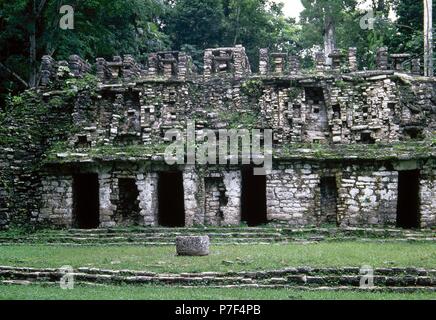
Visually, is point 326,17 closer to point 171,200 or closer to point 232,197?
point 171,200

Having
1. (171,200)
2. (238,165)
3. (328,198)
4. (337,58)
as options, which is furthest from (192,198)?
(337,58)

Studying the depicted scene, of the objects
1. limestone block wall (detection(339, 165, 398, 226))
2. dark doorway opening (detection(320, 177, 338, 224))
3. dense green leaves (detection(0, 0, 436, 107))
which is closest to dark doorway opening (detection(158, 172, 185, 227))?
dark doorway opening (detection(320, 177, 338, 224))

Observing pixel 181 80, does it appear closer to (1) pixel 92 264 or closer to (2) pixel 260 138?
(2) pixel 260 138

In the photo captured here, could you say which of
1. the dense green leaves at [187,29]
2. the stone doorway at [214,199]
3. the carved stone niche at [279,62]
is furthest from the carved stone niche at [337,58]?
the stone doorway at [214,199]

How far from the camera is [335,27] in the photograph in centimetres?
4853

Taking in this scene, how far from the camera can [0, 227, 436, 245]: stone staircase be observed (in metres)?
22.2

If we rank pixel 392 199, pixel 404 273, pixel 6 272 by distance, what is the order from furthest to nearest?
pixel 392 199 < pixel 6 272 < pixel 404 273

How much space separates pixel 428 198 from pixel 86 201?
15.8 meters

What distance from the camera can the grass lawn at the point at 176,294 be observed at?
1300 cm

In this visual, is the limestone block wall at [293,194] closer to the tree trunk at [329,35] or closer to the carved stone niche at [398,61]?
the carved stone niche at [398,61]

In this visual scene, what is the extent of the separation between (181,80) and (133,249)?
35.2 ft

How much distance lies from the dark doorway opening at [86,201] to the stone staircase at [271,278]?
11.2 m

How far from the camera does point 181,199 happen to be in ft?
98.0
